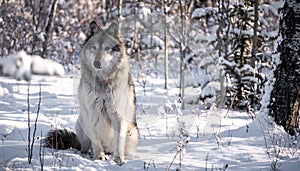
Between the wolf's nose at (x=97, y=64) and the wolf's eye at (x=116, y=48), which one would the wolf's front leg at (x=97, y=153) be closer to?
the wolf's nose at (x=97, y=64)

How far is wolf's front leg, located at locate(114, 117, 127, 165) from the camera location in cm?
374

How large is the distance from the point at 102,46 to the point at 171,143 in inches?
61.9

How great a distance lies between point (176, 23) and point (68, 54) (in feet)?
19.3

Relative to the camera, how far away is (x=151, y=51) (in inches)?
539

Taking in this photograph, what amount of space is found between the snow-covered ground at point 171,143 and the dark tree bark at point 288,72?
0.23 meters

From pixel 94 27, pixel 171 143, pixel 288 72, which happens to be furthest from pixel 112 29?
pixel 288 72

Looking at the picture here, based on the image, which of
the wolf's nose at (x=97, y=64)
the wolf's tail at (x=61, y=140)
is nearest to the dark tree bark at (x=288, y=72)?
the wolf's nose at (x=97, y=64)

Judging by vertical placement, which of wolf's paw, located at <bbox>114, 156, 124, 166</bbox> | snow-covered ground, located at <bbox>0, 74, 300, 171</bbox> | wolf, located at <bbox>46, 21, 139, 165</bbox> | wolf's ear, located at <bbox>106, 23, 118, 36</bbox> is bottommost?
wolf's paw, located at <bbox>114, 156, 124, 166</bbox>

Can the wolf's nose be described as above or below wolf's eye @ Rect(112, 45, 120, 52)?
below

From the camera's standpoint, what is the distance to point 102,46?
3928 mm

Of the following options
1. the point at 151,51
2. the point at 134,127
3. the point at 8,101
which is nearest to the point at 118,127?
the point at 134,127

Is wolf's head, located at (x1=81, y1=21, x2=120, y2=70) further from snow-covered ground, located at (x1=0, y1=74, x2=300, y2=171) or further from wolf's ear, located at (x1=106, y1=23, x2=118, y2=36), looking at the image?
snow-covered ground, located at (x1=0, y1=74, x2=300, y2=171)

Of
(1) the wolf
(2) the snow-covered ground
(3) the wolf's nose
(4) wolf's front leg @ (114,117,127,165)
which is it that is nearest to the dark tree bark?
(2) the snow-covered ground

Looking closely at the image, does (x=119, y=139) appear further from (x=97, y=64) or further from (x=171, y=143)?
(x=97, y=64)
